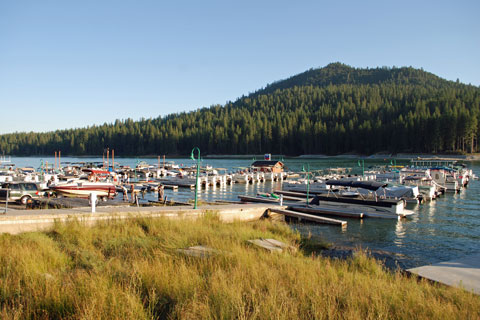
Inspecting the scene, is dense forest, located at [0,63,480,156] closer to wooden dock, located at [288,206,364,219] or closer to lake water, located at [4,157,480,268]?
lake water, located at [4,157,480,268]

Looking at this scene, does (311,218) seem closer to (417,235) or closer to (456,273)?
(417,235)

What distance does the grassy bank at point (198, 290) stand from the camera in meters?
5.33

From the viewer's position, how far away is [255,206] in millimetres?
22844

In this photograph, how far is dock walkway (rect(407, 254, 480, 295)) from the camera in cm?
910

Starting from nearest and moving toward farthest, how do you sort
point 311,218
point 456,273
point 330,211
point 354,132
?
point 456,273, point 311,218, point 330,211, point 354,132

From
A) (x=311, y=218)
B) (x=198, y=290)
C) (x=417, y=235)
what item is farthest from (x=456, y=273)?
(x=311, y=218)

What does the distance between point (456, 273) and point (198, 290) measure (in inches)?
315

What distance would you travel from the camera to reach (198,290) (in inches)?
247

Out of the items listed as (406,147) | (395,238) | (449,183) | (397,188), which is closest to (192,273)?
(395,238)

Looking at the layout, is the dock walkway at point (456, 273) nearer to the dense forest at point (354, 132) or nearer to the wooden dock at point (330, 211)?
the wooden dock at point (330, 211)

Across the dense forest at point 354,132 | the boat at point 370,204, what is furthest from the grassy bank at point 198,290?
the dense forest at point 354,132

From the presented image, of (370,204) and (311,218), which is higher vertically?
(370,204)

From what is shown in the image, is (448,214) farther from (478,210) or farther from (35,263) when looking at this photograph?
(35,263)

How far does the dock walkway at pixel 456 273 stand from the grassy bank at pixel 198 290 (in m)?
1.58
